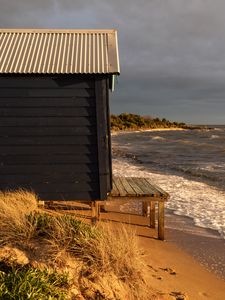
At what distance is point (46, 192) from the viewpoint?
27.7 ft

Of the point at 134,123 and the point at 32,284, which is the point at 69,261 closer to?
the point at 32,284

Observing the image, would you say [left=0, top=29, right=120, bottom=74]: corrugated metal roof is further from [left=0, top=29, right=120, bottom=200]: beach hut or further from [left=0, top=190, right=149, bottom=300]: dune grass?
[left=0, top=190, right=149, bottom=300]: dune grass

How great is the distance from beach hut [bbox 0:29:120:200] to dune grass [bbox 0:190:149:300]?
8.98 feet

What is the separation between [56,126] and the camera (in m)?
8.36

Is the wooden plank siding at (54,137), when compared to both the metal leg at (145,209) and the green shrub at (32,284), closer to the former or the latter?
the metal leg at (145,209)

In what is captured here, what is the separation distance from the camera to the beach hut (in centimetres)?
824

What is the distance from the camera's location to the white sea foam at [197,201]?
10.1 m

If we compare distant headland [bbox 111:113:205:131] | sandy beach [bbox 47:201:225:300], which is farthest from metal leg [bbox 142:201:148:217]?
distant headland [bbox 111:113:205:131]

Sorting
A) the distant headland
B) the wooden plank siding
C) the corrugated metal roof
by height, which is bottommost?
the distant headland

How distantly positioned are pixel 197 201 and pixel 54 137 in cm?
604

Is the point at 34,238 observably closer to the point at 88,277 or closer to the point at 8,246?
the point at 8,246

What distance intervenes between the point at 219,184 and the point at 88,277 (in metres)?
13.2

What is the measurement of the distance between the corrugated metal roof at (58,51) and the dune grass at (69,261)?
3594 millimetres

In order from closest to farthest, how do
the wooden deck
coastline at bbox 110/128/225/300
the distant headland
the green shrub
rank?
1. the green shrub
2. coastline at bbox 110/128/225/300
3. the wooden deck
4. the distant headland
